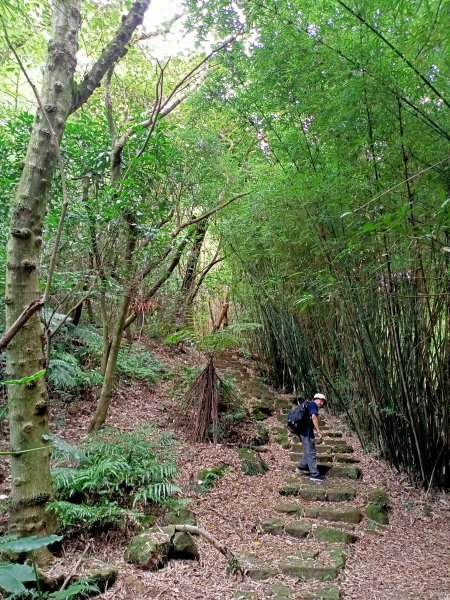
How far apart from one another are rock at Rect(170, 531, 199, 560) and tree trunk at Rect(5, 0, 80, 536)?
0.75 meters

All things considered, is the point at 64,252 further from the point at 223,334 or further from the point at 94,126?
the point at 223,334

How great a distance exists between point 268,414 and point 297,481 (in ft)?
5.34

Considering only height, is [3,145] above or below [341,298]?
above

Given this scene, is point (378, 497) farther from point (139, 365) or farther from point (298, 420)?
point (139, 365)

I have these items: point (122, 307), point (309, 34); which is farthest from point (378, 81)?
point (122, 307)

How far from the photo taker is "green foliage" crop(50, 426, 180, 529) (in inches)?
93.5

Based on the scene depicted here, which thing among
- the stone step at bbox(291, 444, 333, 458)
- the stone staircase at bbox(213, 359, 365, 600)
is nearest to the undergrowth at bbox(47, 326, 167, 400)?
the stone staircase at bbox(213, 359, 365, 600)

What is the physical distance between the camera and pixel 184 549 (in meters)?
2.38

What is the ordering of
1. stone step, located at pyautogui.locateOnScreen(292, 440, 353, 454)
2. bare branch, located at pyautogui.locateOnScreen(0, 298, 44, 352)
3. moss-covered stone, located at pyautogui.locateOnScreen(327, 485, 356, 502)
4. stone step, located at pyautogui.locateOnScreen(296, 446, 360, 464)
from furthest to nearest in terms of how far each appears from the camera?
stone step, located at pyautogui.locateOnScreen(292, 440, 353, 454) → stone step, located at pyautogui.locateOnScreen(296, 446, 360, 464) → moss-covered stone, located at pyautogui.locateOnScreen(327, 485, 356, 502) → bare branch, located at pyautogui.locateOnScreen(0, 298, 44, 352)

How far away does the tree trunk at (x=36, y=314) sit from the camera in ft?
6.11

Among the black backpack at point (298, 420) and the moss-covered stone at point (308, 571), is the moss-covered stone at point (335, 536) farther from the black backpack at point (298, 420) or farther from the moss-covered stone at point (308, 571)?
the black backpack at point (298, 420)

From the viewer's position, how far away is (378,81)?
7.55 feet

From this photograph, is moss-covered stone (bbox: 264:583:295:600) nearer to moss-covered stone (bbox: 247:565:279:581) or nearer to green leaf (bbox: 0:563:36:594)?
moss-covered stone (bbox: 247:565:279:581)

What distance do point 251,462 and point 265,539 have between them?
105 centimetres
